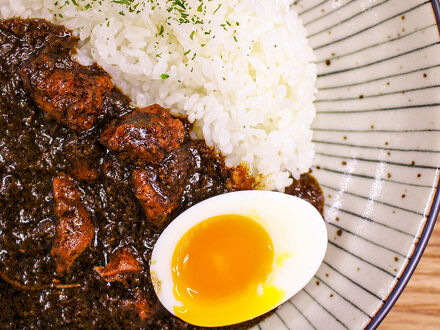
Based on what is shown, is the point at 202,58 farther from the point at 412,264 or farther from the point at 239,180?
the point at 412,264

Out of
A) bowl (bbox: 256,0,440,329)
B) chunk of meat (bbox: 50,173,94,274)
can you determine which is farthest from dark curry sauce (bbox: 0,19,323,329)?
bowl (bbox: 256,0,440,329)

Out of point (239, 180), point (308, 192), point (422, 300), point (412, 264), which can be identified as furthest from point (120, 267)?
point (422, 300)

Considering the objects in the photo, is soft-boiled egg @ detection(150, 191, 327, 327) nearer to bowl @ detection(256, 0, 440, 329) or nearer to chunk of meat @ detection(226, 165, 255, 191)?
chunk of meat @ detection(226, 165, 255, 191)

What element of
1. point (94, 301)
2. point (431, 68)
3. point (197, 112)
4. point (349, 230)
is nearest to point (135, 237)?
point (94, 301)

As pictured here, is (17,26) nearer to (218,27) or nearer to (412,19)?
(218,27)

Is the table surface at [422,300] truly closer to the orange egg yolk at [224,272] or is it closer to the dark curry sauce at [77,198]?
the orange egg yolk at [224,272]

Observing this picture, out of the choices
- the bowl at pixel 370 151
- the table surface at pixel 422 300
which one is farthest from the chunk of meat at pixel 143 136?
the table surface at pixel 422 300
